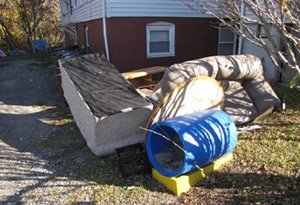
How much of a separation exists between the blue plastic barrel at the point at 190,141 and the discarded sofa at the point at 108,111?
714 millimetres

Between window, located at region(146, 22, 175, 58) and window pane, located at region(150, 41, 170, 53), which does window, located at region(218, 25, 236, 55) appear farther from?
window pane, located at region(150, 41, 170, 53)

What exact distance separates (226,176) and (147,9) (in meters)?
6.98

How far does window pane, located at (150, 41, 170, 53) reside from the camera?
1038cm

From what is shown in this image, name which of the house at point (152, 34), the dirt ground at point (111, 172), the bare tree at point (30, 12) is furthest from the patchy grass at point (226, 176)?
the bare tree at point (30, 12)

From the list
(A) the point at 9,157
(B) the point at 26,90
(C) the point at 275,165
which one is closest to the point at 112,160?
(A) the point at 9,157

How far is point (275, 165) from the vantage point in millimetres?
4430

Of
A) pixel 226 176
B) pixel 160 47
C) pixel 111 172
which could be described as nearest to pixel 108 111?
pixel 111 172

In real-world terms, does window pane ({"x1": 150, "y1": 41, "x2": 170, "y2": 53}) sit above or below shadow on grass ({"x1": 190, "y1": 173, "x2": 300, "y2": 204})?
above

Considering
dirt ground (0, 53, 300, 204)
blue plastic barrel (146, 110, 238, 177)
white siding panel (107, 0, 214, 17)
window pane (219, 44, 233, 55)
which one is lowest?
dirt ground (0, 53, 300, 204)

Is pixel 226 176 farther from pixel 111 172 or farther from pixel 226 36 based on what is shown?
pixel 226 36

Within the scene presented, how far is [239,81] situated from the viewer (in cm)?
638

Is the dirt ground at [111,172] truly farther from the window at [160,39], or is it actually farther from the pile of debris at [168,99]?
the window at [160,39]

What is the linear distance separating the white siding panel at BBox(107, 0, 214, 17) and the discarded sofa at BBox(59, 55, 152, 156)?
3596mm

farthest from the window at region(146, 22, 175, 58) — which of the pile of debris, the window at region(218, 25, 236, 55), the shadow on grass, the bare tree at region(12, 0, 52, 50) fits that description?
the bare tree at region(12, 0, 52, 50)
